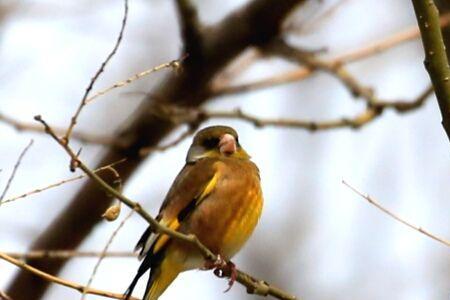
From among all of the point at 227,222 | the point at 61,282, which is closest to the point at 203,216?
the point at 227,222

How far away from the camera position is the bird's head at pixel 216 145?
4.93 meters

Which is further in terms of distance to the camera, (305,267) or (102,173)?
(305,267)

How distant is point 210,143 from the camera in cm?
501

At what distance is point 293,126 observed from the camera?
5.38 m

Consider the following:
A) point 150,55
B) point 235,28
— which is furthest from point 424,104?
point 150,55

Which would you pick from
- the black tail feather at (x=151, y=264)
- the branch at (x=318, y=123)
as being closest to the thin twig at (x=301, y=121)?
the branch at (x=318, y=123)

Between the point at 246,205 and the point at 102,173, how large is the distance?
3.11 feet

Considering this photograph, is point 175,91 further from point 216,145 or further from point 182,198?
point 182,198

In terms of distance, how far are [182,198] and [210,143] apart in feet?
1.98

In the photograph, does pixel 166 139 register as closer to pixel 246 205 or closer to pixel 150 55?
pixel 246 205

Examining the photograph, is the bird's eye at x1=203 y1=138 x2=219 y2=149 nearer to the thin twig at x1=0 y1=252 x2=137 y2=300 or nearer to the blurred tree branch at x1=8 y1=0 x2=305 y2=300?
the blurred tree branch at x1=8 y1=0 x2=305 y2=300

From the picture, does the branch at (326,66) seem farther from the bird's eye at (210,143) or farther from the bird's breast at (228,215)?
the bird's breast at (228,215)

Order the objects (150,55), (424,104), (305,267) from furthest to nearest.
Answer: (305,267), (150,55), (424,104)

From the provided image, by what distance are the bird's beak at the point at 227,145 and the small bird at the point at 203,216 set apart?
6cm
